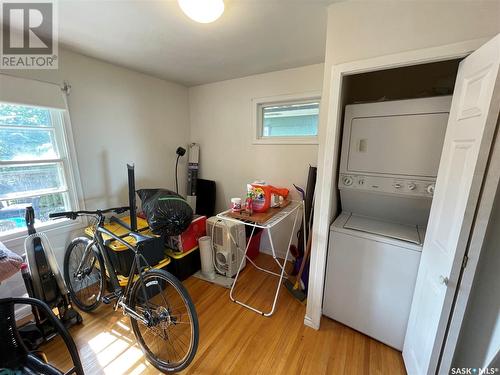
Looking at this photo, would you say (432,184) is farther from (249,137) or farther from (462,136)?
(249,137)

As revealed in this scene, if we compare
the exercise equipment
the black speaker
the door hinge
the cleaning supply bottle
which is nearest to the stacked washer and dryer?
the door hinge

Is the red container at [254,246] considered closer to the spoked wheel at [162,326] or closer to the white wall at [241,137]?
the white wall at [241,137]

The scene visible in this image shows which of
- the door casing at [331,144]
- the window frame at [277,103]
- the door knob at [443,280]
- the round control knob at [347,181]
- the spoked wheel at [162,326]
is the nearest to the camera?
the door knob at [443,280]

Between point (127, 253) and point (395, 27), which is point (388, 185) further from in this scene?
point (127, 253)

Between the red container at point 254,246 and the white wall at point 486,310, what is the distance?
200cm

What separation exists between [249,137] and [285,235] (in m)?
1.43

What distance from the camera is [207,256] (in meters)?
2.30

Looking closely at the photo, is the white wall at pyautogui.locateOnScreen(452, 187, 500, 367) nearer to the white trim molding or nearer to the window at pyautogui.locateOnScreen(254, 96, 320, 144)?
the white trim molding

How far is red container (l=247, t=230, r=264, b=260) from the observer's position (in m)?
2.73

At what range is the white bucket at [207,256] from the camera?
2.27m

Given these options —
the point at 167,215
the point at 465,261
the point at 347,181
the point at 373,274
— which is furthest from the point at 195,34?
the point at 373,274

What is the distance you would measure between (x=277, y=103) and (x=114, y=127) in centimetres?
197

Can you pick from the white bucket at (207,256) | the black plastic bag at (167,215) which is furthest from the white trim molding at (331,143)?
the black plastic bag at (167,215)

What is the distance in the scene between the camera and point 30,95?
1697 mm
